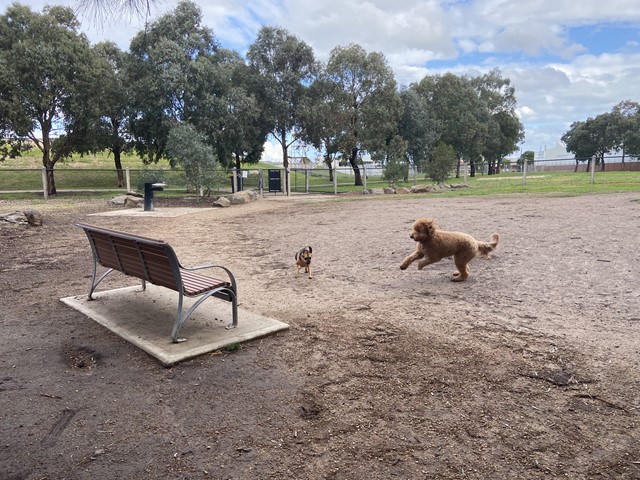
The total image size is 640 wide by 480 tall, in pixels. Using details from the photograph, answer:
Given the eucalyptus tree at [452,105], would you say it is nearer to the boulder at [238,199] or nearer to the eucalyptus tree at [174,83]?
the eucalyptus tree at [174,83]

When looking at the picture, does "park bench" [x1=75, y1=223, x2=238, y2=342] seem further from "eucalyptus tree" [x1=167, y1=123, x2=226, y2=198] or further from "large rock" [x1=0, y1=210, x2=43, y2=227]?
"eucalyptus tree" [x1=167, y1=123, x2=226, y2=198]

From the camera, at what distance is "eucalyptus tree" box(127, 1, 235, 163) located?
2727 centimetres

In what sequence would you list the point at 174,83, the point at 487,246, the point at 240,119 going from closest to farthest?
the point at 487,246 < the point at 174,83 < the point at 240,119

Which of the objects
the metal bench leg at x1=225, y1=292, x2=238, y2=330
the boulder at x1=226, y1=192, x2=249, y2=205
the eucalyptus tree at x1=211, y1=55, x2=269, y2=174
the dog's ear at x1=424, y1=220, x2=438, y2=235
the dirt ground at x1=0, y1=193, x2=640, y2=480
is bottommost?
the dirt ground at x1=0, y1=193, x2=640, y2=480

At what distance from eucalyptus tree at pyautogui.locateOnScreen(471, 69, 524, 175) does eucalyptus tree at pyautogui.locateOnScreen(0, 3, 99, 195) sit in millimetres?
45315

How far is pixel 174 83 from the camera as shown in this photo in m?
27.0

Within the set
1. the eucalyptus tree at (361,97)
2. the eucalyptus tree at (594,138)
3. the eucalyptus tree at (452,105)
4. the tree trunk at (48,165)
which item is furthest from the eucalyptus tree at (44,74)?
the eucalyptus tree at (594,138)

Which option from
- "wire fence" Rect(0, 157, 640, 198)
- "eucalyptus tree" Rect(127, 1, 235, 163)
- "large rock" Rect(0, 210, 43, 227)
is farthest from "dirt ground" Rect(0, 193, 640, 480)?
"eucalyptus tree" Rect(127, 1, 235, 163)

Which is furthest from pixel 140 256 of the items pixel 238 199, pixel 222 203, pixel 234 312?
pixel 238 199

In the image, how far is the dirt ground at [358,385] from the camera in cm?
245

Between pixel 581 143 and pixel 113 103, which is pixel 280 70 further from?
pixel 581 143

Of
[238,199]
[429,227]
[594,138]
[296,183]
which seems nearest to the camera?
[429,227]

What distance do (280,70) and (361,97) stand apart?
21.8 feet

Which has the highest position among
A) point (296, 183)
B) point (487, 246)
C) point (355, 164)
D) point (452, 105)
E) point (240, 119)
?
point (452, 105)
